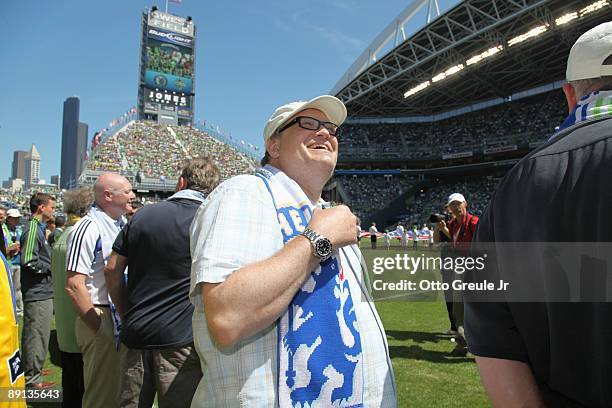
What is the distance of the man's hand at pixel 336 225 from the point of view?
1.35 m

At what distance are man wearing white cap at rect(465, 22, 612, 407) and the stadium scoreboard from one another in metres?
67.9

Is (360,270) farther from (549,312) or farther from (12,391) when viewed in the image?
(12,391)

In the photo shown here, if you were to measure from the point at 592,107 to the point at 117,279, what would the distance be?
3111 millimetres

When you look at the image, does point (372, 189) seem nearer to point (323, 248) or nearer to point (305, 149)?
point (305, 149)

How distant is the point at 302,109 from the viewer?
5.48 feet

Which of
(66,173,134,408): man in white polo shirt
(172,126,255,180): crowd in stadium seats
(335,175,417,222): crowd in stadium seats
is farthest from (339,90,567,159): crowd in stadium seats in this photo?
(66,173,134,408): man in white polo shirt

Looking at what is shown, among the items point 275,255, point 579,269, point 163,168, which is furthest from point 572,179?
point 163,168

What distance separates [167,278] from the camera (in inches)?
110

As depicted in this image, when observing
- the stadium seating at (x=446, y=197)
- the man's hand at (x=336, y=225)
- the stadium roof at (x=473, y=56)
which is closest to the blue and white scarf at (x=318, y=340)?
the man's hand at (x=336, y=225)

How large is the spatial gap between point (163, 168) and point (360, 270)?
52182 millimetres

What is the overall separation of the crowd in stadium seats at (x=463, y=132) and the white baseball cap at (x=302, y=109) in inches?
1709

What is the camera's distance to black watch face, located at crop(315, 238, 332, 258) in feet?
4.31

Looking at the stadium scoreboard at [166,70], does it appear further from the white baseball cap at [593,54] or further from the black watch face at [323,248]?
the white baseball cap at [593,54]

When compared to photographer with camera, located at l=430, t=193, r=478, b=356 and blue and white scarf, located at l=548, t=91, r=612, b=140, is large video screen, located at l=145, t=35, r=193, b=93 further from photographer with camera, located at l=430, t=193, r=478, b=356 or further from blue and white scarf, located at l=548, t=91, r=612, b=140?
blue and white scarf, located at l=548, t=91, r=612, b=140
